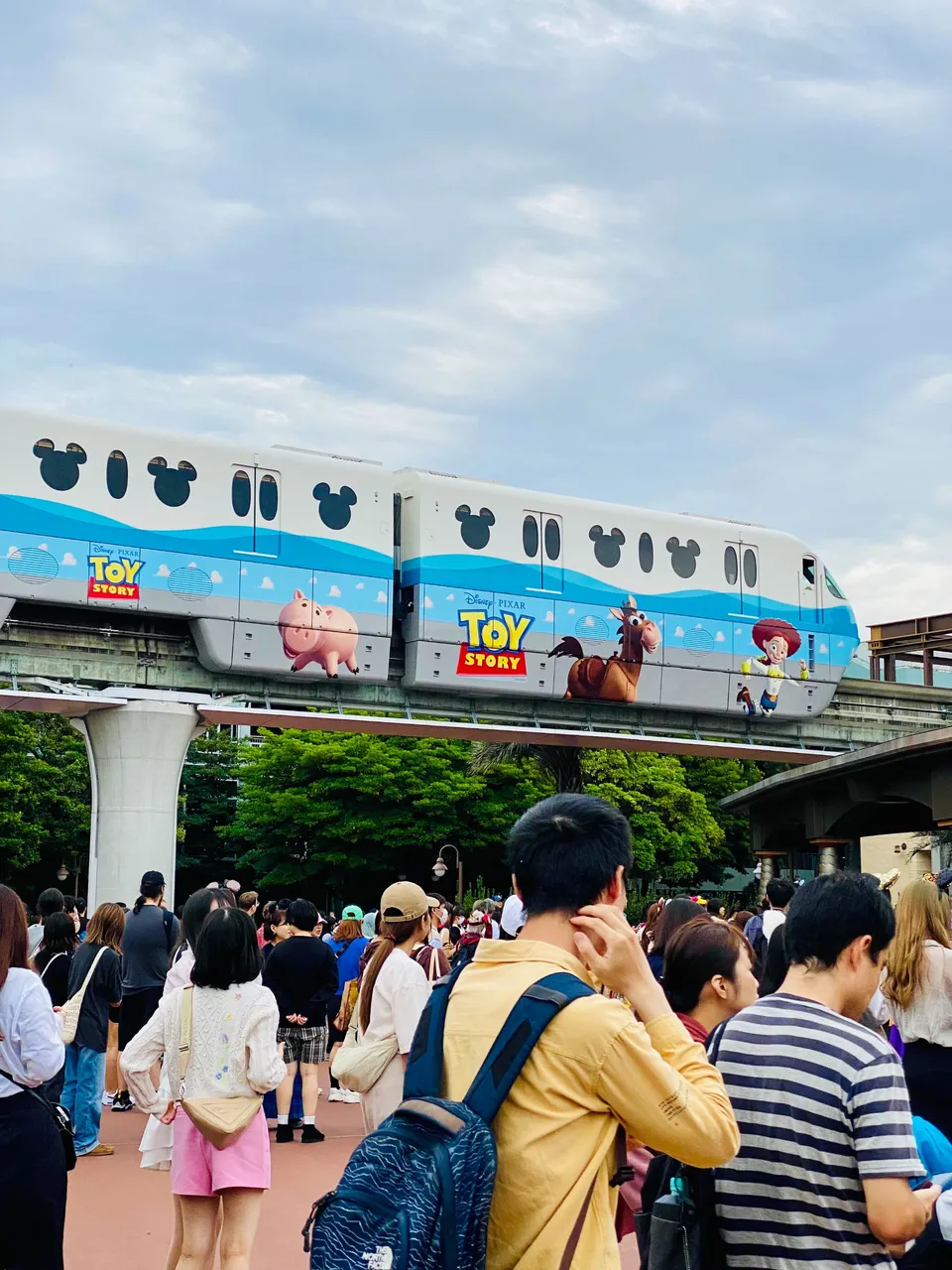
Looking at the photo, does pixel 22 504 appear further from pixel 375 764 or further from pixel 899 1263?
pixel 375 764

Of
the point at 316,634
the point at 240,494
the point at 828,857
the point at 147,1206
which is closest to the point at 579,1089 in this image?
the point at 147,1206

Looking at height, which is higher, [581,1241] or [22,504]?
[22,504]

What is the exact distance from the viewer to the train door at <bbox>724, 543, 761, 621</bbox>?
1294 inches

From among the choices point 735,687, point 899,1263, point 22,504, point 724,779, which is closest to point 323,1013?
point 899,1263

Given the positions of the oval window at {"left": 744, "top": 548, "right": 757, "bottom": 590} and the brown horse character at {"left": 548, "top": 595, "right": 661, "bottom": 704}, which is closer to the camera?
the brown horse character at {"left": 548, "top": 595, "right": 661, "bottom": 704}

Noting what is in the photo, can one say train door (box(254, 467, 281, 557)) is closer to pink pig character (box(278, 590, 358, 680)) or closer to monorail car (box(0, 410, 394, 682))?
monorail car (box(0, 410, 394, 682))

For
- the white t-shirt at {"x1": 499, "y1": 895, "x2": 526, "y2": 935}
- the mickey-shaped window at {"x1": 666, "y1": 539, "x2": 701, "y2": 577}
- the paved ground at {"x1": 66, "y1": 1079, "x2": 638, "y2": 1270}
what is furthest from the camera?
the mickey-shaped window at {"x1": 666, "y1": 539, "x2": 701, "y2": 577}

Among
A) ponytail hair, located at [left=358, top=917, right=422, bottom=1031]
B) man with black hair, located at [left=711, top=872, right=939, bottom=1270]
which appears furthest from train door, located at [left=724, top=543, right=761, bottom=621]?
man with black hair, located at [left=711, top=872, right=939, bottom=1270]

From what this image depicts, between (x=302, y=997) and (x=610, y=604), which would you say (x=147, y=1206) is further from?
(x=610, y=604)

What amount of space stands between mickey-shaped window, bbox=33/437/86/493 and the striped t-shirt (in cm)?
2314

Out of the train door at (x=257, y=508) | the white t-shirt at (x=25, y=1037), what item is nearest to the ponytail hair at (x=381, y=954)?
the white t-shirt at (x=25, y=1037)

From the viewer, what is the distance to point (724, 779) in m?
58.2

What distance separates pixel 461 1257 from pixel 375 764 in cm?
4660

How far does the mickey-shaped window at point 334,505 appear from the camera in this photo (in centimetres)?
2791
